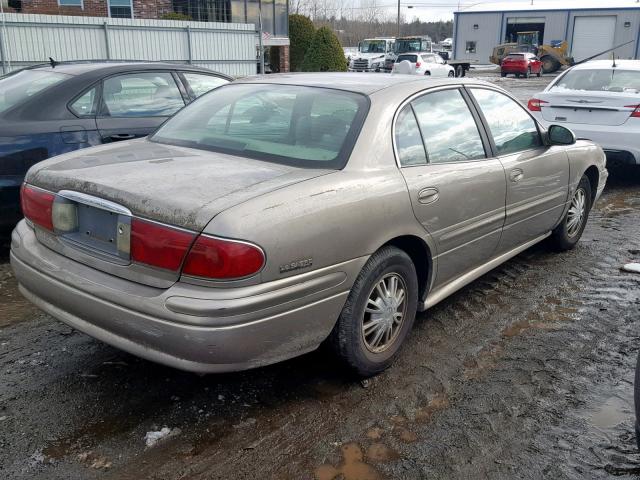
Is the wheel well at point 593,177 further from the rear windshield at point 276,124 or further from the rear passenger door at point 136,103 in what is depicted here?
the rear passenger door at point 136,103

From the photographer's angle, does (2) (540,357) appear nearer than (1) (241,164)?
No

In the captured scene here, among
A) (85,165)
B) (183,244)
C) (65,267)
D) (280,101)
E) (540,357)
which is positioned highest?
(280,101)

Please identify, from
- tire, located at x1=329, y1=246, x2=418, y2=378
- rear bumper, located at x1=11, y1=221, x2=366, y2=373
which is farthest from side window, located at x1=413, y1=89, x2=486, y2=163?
rear bumper, located at x1=11, y1=221, x2=366, y2=373

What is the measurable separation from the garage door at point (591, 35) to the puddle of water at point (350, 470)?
53.6 m

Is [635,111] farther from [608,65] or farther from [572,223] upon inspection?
[572,223]

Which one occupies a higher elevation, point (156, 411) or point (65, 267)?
point (65, 267)

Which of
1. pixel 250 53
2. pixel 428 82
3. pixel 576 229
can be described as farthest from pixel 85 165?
pixel 250 53

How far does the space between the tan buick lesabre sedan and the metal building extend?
50.7m

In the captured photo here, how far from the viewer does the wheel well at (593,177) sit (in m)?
5.62

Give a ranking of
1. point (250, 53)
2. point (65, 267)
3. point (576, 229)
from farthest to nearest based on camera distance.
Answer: point (250, 53)
point (576, 229)
point (65, 267)

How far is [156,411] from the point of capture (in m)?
3.03

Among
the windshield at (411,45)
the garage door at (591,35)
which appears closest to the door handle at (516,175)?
the windshield at (411,45)

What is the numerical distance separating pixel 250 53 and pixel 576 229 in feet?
43.3

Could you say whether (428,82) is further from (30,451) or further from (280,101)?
(30,451)
